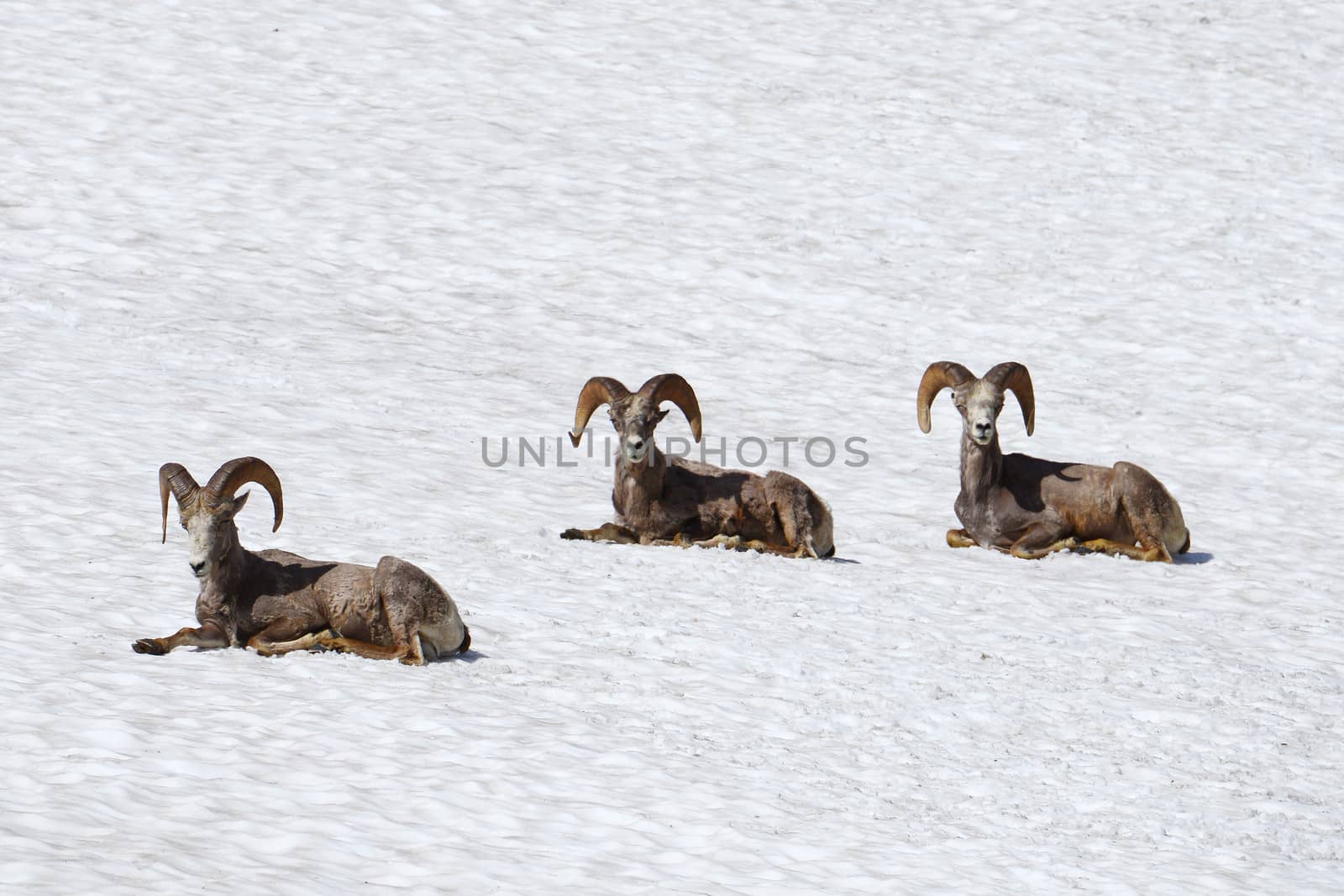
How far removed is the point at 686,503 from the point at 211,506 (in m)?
5.57

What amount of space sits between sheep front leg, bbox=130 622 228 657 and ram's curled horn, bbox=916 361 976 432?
7.84m

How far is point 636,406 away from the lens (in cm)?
1543

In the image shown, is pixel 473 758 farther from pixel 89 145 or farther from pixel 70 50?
pixel 70 50

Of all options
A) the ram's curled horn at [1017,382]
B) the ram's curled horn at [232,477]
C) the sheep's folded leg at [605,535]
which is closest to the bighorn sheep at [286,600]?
the ram's curled horn at [232,477]

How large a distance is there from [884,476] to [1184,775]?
9078 mm

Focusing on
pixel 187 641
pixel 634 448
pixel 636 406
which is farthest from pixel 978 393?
pixel 187 641

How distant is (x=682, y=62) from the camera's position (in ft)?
110

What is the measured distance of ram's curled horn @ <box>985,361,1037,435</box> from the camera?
1678 cm

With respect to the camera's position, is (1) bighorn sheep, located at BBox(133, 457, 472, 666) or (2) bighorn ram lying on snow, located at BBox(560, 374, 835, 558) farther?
(2) bighorn ram lying on snow, located at BBox(560, 374, 835, 558)

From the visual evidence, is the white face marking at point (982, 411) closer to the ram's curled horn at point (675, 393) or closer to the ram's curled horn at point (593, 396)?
the ram's curled horn at point (675, 393)

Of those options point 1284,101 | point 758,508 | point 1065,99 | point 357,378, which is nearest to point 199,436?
point 357,378

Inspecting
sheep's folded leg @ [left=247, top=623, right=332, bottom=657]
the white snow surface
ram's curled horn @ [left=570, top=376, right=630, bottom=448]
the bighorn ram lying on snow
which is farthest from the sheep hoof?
sheep's folded leg @ [left=247, top=623, right=332, bottom=657]

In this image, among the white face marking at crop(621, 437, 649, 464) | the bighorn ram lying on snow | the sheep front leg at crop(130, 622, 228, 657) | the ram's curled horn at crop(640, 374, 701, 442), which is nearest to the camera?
the sheep front leg at crop(130, 622, 228, 657)

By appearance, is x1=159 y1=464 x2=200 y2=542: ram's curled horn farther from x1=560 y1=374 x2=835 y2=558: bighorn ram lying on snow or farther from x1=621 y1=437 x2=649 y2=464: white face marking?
x1=560 y1=374 x2=835 y2=558: bighorn ram lying on snow
